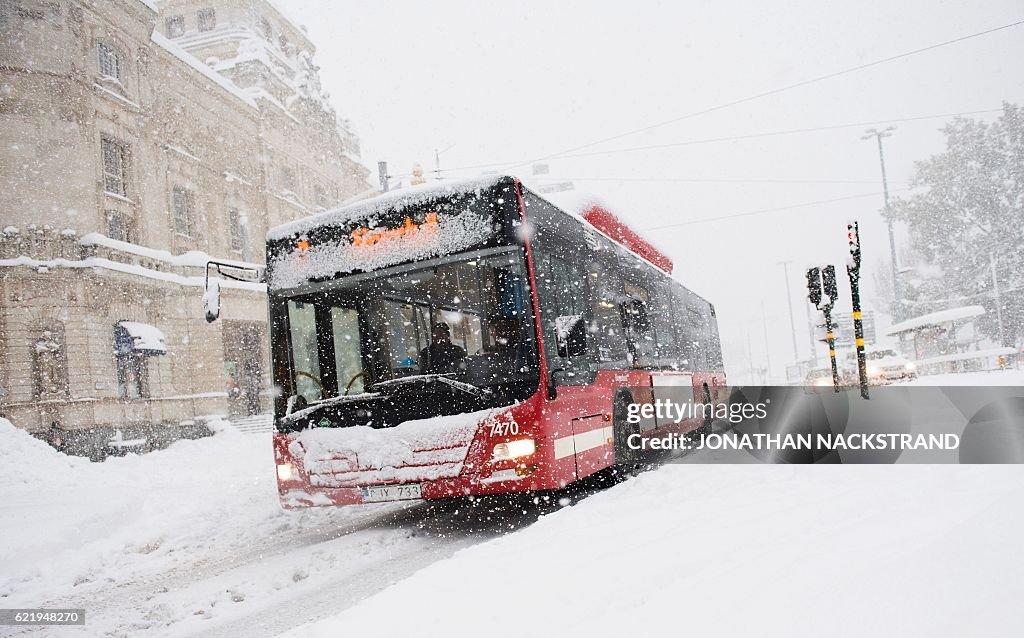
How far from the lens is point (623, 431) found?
7.80 metres

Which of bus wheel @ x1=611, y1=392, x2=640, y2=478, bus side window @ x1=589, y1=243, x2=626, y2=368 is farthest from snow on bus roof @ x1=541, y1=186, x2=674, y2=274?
bus wheel @ x1=611, y1=392, x2=640, y2=478

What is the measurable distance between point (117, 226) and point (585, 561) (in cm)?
2546

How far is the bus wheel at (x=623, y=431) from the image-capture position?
24.9 ft

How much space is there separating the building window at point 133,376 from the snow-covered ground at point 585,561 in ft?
52.8

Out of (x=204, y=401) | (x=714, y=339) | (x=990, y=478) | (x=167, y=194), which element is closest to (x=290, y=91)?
(x=167, y=194)

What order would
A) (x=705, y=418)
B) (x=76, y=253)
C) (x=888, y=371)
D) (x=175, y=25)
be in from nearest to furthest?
(x=705, y=418) < (x=76, y=253) < (x=888, y=371) < (x=175, y=25)

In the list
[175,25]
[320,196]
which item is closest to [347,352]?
[320,196]

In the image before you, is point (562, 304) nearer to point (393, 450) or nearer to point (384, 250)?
point (384, 250)

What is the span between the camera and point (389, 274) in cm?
618

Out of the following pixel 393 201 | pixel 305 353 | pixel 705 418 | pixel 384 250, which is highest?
pixel 393 201

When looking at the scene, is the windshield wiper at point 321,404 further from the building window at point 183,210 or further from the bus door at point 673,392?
the building window at point 183,210

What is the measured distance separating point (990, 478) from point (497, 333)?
12.5 feet

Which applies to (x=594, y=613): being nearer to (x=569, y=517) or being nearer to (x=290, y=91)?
(x=569, y=517)

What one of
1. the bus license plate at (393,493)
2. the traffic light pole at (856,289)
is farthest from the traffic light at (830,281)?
the bus license plate at (393,493)
